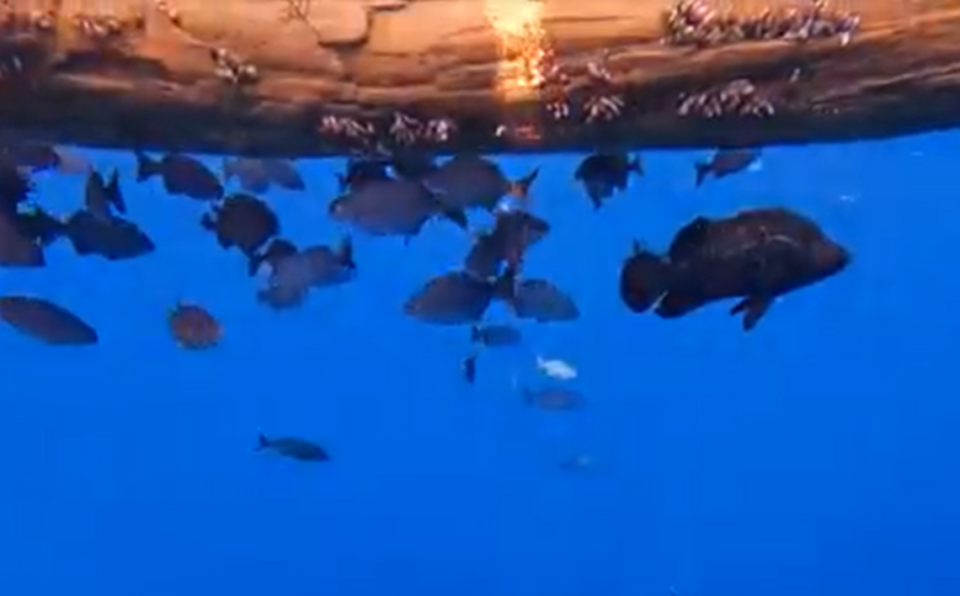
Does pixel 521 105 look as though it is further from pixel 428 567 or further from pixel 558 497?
pixel 558 497

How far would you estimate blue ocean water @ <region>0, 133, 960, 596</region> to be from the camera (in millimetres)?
17969

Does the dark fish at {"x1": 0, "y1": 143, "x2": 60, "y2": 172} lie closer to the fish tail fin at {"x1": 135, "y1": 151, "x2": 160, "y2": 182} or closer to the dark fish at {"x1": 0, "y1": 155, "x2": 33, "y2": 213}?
the dark fish at {"x1": 0, "y1": 155, "x2": 33, "y2": 213}

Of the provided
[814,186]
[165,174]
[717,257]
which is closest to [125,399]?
[814,186]

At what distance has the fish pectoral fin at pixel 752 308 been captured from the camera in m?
4.19

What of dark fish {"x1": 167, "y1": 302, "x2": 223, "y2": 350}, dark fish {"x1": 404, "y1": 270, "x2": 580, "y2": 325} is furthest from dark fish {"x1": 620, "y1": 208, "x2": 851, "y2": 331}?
dark fish {"x1": 167, "y1": 302, "x2": 223, "y2": 350}

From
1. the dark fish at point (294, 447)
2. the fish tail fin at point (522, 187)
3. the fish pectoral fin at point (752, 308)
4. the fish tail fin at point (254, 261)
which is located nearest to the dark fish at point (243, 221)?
the fish tail fin at point (254, 261)

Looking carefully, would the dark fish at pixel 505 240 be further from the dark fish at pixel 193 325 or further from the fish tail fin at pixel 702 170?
the dark fish at pixel 193 325

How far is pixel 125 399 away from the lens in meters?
19.4

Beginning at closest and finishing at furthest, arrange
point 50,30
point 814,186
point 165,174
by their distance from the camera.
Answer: point 50,30
point 165,174
point 814,186

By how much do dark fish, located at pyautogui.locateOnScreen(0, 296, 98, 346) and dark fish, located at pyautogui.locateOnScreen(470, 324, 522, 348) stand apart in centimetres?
231

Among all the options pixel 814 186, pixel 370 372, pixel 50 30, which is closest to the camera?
pixel 50 30

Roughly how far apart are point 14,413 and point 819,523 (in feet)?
37.3

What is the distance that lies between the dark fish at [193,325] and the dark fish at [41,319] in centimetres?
78

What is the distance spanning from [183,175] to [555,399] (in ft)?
16.2
